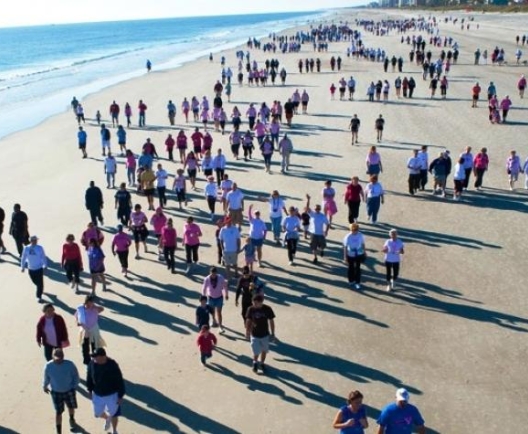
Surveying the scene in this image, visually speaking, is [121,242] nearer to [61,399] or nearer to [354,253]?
[354,253]

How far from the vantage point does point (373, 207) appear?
16359 mm

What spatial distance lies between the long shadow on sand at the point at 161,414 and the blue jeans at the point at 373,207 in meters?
8.72

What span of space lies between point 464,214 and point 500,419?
9.51 meters

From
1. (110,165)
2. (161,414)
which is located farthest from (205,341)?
(110,165)

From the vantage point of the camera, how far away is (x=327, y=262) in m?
14.4

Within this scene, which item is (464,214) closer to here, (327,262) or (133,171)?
(327,262)

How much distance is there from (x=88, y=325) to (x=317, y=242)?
242 inches

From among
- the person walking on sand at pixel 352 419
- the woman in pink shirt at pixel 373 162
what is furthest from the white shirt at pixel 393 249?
the woman in pink shirt at pixel 373 162

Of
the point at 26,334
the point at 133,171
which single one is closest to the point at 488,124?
the point at 133,171

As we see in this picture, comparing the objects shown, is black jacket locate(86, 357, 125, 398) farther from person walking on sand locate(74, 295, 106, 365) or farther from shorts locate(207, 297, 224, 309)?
shorts locate(207, 297, 224, 309)

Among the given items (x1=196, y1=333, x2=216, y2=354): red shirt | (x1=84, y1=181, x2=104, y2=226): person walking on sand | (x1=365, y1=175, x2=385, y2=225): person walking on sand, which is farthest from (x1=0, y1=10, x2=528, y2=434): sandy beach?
(x1=84, y1=181, x2=104, y2=226): person walking on sand

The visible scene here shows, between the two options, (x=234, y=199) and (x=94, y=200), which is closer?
(x=234, y=199)

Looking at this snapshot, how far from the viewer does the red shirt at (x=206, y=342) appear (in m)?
9.97

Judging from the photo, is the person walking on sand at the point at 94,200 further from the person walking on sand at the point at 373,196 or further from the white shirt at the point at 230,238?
the person walking on sand at the point at 373,196
